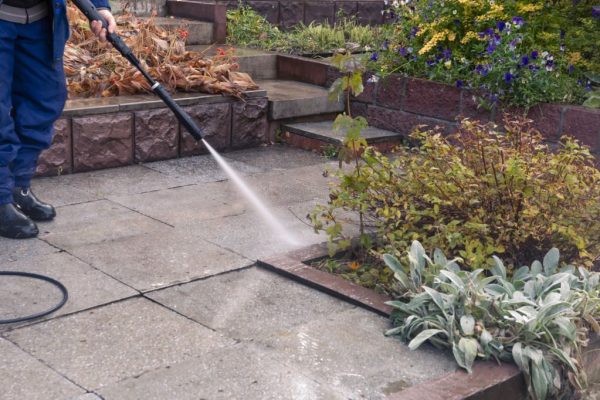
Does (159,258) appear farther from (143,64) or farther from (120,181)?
(143,64)

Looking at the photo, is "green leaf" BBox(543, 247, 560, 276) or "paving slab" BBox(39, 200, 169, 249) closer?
"green leaf" BBox(543, 247, 560, 276)

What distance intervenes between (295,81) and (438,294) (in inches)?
187

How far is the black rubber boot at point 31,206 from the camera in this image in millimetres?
5004

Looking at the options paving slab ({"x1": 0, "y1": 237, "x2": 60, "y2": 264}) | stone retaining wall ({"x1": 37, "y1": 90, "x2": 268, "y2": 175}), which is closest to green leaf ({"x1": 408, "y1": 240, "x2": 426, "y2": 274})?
paving slab ({"x1": 0, "y1": 237, "x2": 60, "y2": 264})

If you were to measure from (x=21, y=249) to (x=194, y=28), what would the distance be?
420cm

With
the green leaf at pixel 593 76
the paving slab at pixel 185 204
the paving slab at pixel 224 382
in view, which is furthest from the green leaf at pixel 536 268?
the green leaf at pixel 593 76

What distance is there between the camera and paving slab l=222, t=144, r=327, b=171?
6727 mm

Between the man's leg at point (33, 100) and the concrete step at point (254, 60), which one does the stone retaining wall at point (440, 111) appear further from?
the man's leg at point (33, 100)

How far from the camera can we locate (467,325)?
3.64 m

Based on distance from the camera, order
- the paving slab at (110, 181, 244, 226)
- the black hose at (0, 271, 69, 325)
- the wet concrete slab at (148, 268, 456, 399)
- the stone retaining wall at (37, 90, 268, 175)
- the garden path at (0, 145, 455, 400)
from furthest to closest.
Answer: the stone retaining wall at (37, 90, 268, 175) < the paving slab at (110, 181, 244, 226) < the black hose at (0, 271, 69, 325) < the wet concrete slab at (148, 268, 456, 399) < the garden path at (0, 145, 455, 400)

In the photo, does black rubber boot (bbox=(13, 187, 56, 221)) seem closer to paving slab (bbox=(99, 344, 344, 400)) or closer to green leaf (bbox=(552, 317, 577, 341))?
paving slab (bbox=(99, 344, 344, 400))

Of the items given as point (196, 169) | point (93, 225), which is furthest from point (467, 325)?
point (196, 169)

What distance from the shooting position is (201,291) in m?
4.21

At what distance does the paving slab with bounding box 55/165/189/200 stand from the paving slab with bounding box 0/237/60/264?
88 cm
